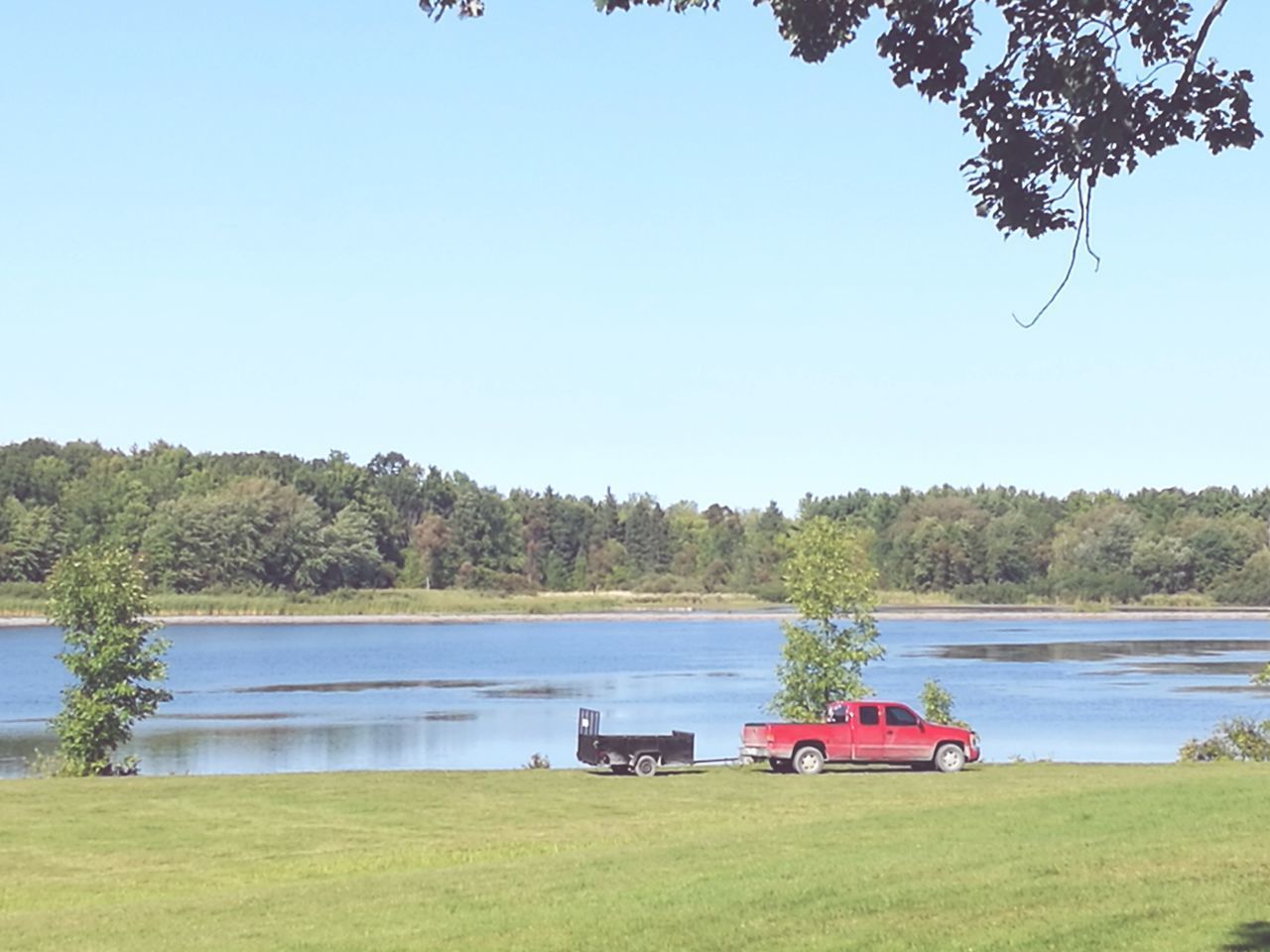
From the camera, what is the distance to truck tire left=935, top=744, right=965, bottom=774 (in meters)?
31.6

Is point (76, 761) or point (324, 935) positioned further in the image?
point (76, 761)

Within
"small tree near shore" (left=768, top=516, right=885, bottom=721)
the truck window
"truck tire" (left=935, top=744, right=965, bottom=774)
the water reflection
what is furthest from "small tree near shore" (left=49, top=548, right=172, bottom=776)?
the water reflection

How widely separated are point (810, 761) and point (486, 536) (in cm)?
16009

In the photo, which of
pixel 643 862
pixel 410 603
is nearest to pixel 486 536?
pixel 410 603

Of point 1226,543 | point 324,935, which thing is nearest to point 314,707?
point 324,935

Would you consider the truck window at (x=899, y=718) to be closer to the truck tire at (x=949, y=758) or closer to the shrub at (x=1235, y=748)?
the truck tire at (x=949, y=758)

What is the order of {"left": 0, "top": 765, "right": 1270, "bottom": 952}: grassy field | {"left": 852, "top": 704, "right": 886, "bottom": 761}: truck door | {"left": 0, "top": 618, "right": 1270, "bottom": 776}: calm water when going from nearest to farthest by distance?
{"left": 0, "top": 765, "right": 1270, "bottom": 952}: grassy field
{"left": 852, "top": 704, "right": 886, "bottom": 761}: truck door
{"left": 0, "top": 618, "right": 1270, "bottom": 776}: calm water

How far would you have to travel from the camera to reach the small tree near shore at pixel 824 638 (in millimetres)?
39156

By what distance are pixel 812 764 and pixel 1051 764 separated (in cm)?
441

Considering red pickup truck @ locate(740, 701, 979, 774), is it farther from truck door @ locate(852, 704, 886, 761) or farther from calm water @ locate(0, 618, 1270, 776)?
calm water @ locate(0, 618, 1270, 776)

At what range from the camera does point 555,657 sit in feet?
328

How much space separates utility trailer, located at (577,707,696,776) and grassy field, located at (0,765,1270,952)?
57.3 inches

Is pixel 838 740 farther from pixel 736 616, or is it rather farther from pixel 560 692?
pixel 736 616

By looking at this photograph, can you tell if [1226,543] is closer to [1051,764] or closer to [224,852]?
[1051,764]
